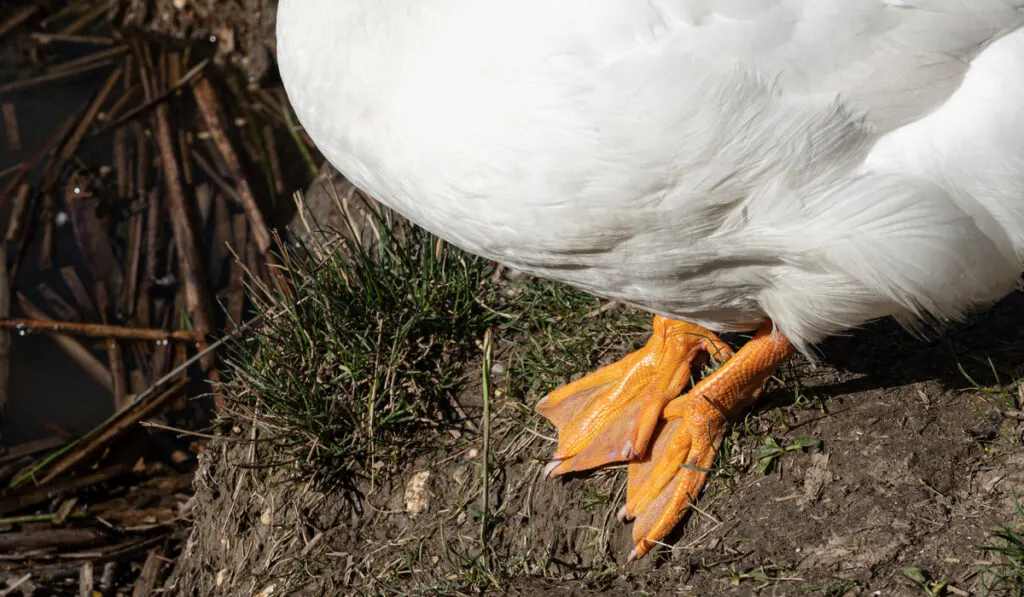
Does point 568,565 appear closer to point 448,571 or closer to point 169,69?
point 448,571

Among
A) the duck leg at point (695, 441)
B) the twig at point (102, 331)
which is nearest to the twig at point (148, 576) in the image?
the twig at point (102, 331)

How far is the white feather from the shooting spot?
182 cm

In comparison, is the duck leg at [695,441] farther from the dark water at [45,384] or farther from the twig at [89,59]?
the twig at [89,59]

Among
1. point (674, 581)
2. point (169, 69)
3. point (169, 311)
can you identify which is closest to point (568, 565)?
point (674, 581)

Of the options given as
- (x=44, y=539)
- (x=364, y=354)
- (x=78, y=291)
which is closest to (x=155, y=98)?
(x=78, y=291)

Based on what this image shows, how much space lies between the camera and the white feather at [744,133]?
71.7 inches

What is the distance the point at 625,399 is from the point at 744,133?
1216 mm

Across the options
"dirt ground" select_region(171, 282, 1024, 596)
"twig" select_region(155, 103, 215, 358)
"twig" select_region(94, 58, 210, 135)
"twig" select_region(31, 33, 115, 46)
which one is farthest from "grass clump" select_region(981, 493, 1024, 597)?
"twig" select_region(31, 33, 115, 46)

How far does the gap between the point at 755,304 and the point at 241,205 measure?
138 inches

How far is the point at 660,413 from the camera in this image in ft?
9.03

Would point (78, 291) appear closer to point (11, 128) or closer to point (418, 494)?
point (11, 128)

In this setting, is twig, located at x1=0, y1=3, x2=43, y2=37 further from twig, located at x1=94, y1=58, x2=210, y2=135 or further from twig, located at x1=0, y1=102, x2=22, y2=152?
twig, located at x1=94, y1=58, x2=210, y2=135

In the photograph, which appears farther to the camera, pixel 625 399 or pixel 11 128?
pixel 11 128

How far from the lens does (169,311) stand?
15.0ft
